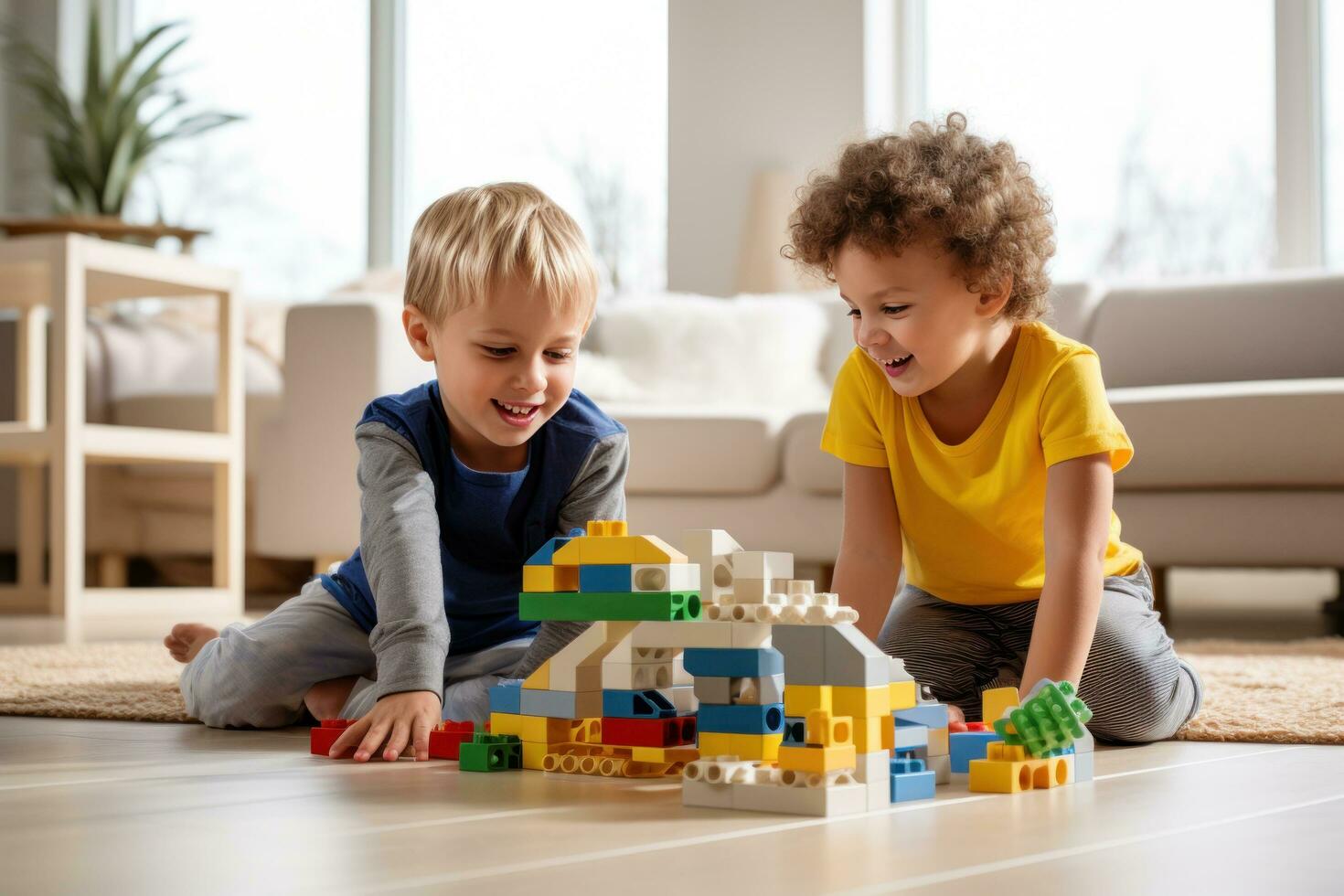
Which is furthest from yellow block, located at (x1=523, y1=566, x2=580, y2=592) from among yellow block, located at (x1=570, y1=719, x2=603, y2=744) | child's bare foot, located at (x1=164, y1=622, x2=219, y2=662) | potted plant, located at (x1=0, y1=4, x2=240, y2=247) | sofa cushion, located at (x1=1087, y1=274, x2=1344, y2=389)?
potted plant, located at (x1=0, y1=4, x2=240, y2=247)

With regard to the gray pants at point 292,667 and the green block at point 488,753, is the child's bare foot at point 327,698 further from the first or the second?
the green block at point 488,753

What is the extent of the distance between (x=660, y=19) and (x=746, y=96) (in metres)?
0.49

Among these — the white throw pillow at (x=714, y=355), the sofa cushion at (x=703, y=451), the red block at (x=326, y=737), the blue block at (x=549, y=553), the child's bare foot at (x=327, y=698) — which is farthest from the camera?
the white throw pillow at (x=714, y=355)

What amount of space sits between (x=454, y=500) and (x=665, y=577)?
0.43 m

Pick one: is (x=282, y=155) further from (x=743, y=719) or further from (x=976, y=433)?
(x=743, y=719)

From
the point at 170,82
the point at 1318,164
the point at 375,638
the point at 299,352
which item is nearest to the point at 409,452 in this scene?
the point at 375,638

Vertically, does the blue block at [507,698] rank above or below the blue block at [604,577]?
below

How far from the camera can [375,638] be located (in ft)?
4.02

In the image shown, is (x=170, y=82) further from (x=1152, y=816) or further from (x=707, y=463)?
(x=1152, y=816)

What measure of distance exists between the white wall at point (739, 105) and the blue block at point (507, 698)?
325 centimetres

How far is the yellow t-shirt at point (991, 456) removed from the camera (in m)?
1.23

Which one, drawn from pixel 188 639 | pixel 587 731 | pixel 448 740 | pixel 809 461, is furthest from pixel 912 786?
pixel 809 461

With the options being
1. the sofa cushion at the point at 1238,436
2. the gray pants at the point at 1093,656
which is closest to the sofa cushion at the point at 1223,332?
the sofa cushion at the point at 1238,436

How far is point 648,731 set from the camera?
1.03 meters
